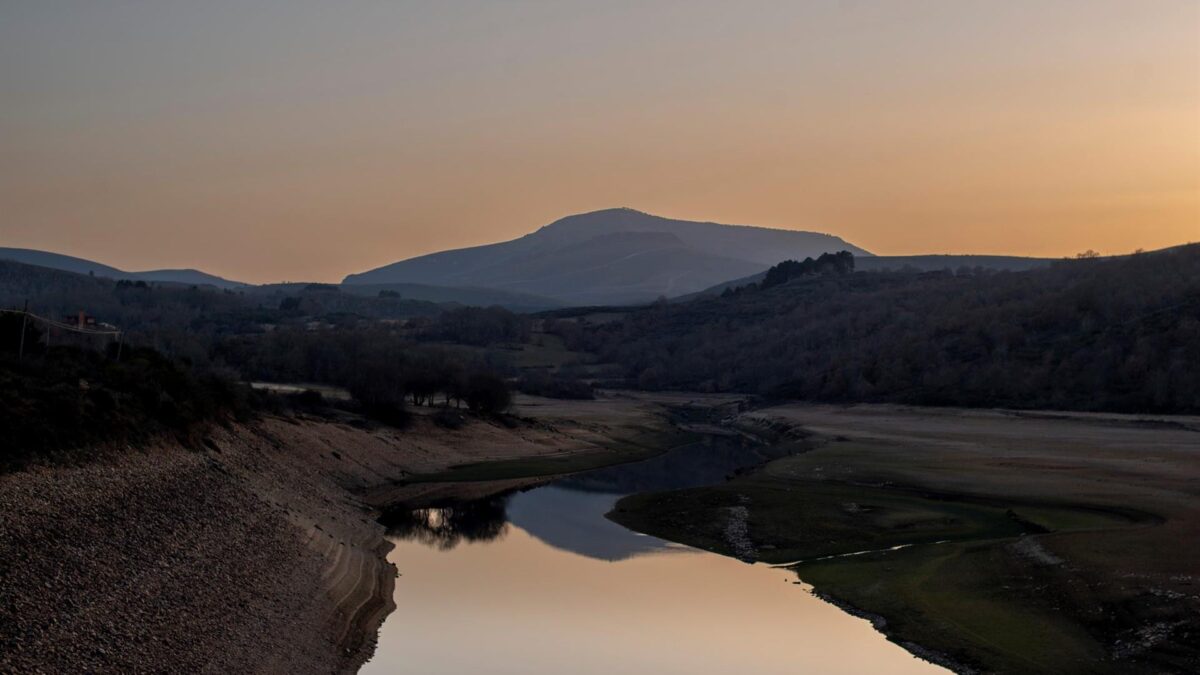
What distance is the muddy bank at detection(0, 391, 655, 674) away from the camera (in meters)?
22.3

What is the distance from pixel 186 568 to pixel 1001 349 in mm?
117650

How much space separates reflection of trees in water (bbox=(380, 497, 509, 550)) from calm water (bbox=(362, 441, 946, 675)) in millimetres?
99

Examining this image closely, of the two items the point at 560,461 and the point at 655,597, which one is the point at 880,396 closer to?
the point at 560,461

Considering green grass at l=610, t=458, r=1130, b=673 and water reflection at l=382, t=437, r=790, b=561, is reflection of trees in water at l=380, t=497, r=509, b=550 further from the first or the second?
green grass at l=610, t=458, r=1130, b=673

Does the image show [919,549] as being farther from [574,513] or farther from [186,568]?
[186,568]

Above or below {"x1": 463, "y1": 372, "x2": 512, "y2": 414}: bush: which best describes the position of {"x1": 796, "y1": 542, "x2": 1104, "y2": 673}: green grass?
below

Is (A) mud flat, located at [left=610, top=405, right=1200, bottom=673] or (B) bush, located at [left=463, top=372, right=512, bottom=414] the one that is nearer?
(A) mud flat, located at [left=610, top=405, right=1200, bottom=673]

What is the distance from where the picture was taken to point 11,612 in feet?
69.1

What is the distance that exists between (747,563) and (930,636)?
12888 millimetres

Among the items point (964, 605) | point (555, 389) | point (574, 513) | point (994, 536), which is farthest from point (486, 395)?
point (964, 605)

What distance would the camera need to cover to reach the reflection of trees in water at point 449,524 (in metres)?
48.5

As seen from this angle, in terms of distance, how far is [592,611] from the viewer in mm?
36281

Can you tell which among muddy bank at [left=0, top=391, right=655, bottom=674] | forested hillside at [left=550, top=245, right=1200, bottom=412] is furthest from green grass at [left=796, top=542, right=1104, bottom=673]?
forested hillside at [left=550, top=245, right=1200, bottom=412]

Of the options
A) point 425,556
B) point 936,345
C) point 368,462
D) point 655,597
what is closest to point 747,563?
point 655,597
